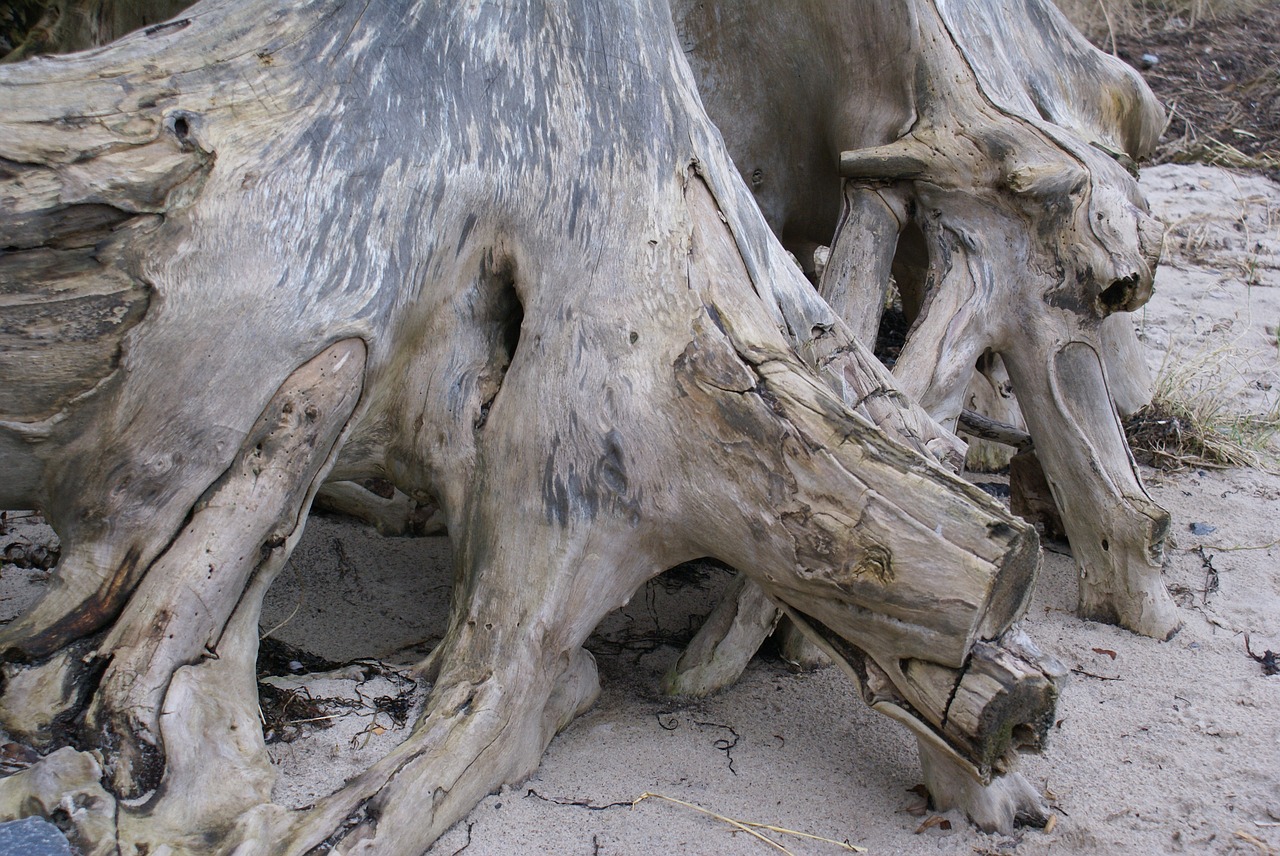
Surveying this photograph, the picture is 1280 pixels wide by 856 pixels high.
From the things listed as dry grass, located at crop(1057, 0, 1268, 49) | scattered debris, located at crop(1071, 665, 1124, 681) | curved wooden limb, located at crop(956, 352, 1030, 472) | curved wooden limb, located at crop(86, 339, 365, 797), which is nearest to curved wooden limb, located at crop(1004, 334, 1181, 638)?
scattered debris, located at crop(1071, 665, 1124, 681)

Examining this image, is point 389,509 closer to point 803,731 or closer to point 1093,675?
point 803,731

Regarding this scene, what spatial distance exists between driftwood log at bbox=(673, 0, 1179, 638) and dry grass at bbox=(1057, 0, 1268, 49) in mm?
5182

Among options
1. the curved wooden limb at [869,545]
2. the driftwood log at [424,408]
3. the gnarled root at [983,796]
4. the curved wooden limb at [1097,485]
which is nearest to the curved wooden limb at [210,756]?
the driftwood log at [424,408]

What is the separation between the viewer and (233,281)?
7.63 feet

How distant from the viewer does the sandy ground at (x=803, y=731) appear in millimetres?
2314

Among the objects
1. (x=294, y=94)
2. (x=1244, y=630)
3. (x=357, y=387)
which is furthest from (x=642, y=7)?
(x=1244, y=630)

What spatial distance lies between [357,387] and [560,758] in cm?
96

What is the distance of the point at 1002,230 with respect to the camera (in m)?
3.41

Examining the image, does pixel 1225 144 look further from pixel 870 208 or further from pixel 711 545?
pixel 711 545

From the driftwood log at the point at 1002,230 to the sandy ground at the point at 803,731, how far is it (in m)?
0.32

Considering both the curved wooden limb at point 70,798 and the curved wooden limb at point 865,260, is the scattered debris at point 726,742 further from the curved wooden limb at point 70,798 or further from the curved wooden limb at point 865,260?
the curved wooden limb at point 865,260

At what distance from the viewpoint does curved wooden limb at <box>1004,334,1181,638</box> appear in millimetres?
3363

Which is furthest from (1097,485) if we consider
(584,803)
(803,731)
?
(584,803)

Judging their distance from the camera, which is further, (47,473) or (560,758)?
(560,758)
